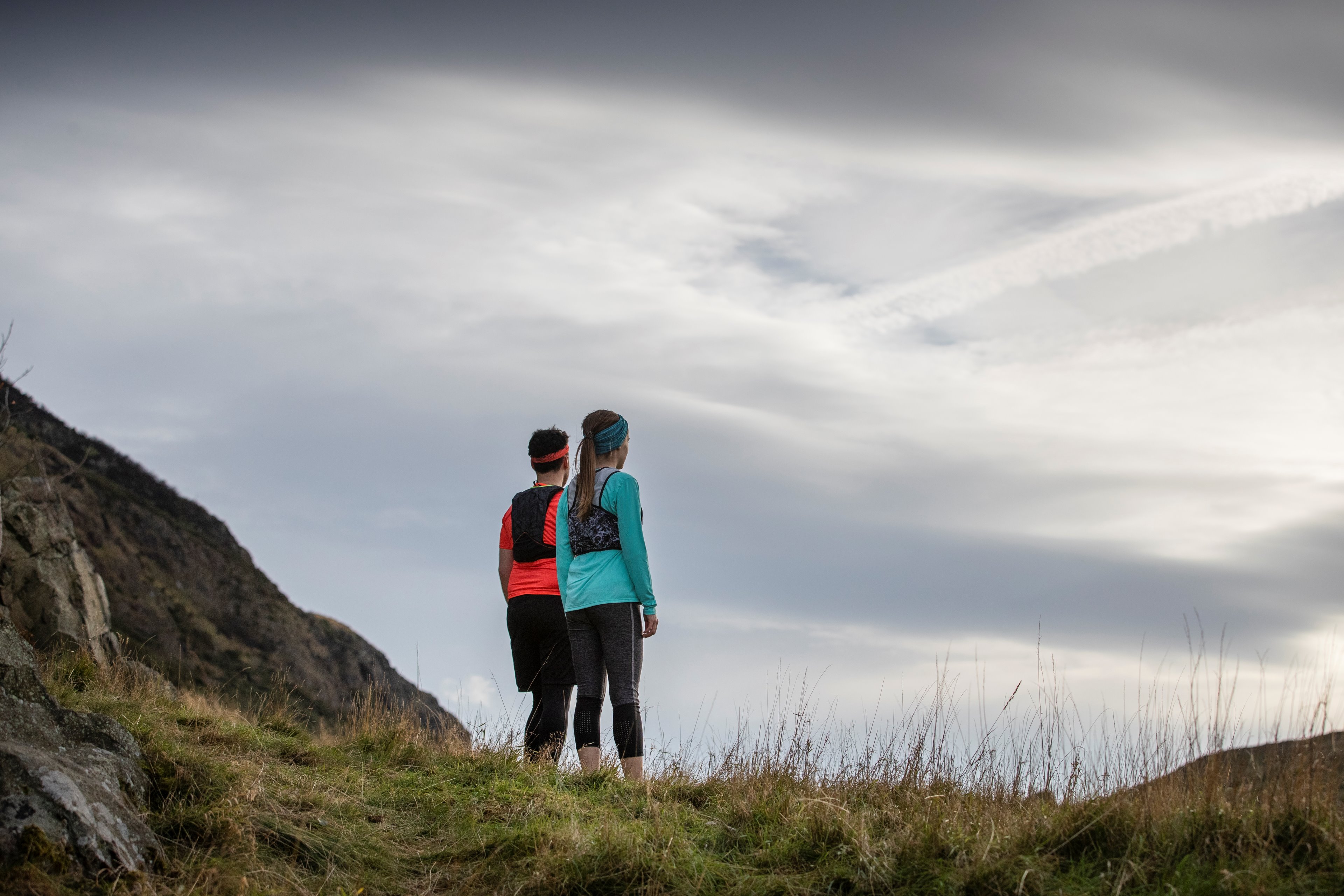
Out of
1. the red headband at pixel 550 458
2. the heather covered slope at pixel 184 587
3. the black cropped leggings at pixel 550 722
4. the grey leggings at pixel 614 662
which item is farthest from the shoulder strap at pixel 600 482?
the heather covered slope at pixel 184 587

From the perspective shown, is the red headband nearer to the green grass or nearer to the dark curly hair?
the dark curly hair

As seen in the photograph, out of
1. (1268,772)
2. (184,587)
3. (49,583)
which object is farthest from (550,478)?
(184,587)

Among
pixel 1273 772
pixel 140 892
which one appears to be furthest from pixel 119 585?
pixel 1273 772

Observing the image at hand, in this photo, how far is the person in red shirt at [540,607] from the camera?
7219 mm

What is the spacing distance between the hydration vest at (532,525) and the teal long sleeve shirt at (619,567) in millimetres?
796

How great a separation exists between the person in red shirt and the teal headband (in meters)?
0.82

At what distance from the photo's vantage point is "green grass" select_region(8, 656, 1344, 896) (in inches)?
161

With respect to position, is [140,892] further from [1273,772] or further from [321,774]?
[1273,772]

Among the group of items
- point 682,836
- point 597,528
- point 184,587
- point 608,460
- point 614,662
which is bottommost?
point 682,836

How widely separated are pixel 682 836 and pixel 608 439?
2.54 metres

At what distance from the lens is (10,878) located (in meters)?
3.71

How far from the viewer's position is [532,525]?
7.25 metres

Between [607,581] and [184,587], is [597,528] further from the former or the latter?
[184,587]

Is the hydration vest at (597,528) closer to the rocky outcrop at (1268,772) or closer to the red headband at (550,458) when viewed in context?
the red headband at (550,458)
